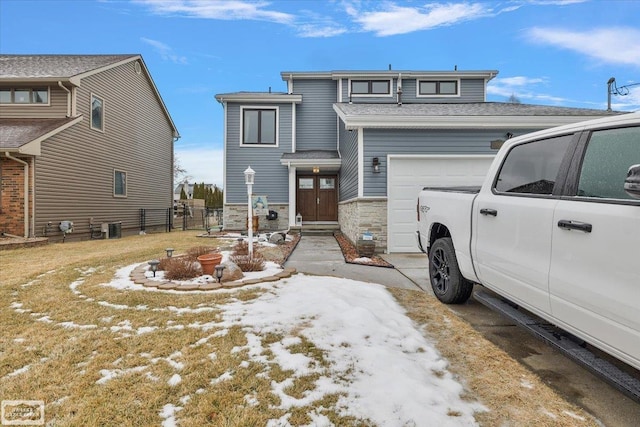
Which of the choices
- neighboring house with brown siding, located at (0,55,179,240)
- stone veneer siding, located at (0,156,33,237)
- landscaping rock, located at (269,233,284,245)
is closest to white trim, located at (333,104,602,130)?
landscaping rock, located at (269,233,284,245)

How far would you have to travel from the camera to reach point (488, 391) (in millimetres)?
2146

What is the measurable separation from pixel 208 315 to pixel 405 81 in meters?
15.2

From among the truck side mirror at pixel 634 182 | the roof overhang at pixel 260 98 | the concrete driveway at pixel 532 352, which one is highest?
the roof overhang at pixel 260 98

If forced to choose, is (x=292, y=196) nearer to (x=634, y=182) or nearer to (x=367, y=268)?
(x=367, y=268)

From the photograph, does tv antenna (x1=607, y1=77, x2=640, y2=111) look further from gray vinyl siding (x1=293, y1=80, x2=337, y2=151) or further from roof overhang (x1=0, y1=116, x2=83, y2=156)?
roof overhang (x1=0, y1=116, x2=83, y2=156)

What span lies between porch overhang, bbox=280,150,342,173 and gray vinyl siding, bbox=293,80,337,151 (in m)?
1.03

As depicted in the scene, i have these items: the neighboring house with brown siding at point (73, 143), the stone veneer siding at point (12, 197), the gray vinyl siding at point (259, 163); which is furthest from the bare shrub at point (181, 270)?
the gray vinyl siding at point (259, 163)

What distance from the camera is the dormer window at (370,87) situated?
15031mm

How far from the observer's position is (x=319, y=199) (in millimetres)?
13805

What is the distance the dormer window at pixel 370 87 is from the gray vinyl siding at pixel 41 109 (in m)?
11.4

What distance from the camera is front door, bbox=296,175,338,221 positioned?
13.8 m

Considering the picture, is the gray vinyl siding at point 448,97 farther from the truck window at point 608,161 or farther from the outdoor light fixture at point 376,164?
the truck window at point 608,161

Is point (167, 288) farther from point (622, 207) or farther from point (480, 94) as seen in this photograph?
point (480, 94)

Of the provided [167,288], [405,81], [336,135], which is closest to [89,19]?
[336,135]
